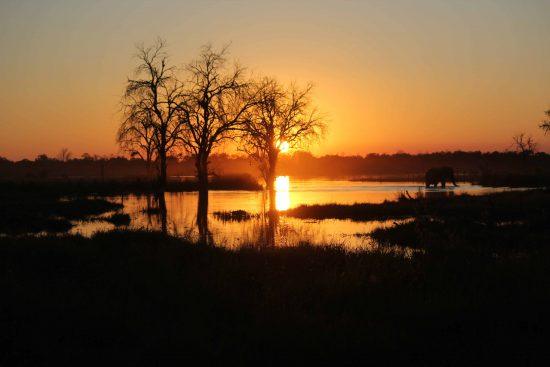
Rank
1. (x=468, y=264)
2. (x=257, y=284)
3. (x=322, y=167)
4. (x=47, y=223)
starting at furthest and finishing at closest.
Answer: (x=322, y=167) < (x=47, y=223) < (x=468, y=264) < (x=257, y=284)

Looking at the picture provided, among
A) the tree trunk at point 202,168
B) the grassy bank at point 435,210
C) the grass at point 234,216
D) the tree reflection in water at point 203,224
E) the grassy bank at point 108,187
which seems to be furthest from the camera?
the grassy bank at point 108,187

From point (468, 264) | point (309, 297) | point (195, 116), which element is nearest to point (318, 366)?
point (309, 297)

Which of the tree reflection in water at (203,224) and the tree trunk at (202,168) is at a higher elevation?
the tree trunk at (202,168)

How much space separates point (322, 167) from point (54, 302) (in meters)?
189

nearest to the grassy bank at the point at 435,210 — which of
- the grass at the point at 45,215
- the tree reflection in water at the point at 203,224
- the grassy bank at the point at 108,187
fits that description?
the tree reflection in water at the point at 203,224

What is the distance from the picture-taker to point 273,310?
25.8 feet

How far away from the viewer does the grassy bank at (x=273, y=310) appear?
6.59m

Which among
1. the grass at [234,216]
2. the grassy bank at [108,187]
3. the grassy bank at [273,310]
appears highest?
the grassy bank at [108,187]

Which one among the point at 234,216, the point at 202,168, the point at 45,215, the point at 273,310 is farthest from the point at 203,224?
the point at 273,310

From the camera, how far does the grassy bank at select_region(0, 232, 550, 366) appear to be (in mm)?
6590

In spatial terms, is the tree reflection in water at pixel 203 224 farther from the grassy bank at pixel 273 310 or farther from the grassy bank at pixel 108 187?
the grassy bank at pixel 108 187

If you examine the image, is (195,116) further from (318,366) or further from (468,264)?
(318,366)

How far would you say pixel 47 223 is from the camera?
85.1 feet

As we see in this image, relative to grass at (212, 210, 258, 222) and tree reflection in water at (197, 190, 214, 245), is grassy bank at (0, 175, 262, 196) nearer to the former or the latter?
tree reflection in water at (197, 190, 214, 245)
